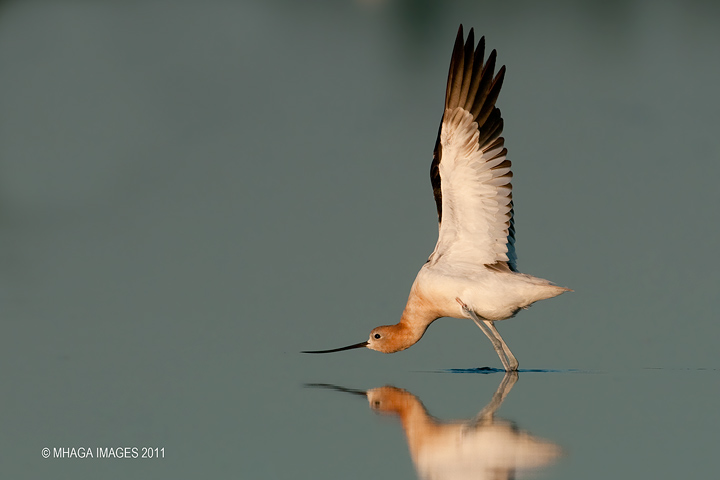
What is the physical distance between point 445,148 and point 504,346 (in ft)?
7.75

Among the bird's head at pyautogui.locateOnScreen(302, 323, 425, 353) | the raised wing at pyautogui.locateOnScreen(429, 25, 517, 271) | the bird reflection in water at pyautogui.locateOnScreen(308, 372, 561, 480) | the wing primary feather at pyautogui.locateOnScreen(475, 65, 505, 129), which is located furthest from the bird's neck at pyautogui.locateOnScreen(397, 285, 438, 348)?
the bird reflection in water at pyautogui.locateOnScreen(308, 372, 561, 480)

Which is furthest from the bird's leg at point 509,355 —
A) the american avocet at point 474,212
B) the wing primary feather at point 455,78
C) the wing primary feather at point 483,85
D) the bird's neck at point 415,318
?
the wing primary feather at point 455,78

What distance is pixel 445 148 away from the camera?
9531 mm

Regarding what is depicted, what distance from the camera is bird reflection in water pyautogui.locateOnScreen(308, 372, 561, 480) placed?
5109mm

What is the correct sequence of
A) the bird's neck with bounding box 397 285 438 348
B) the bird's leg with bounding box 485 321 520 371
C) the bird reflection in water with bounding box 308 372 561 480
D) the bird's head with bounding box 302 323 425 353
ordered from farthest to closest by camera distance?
the bird's head with bounding box 302 323 425 353, the bird's neck with bounding box 397 285 438 348, the bird's leg with bounding box 485 321 520 371, the bird reflection in water with bounding box 308 372 561 480

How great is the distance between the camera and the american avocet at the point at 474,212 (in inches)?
377

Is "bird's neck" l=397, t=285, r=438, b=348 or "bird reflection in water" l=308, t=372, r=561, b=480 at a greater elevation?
"bird's neck" l=397, t=285, r=438, b=348

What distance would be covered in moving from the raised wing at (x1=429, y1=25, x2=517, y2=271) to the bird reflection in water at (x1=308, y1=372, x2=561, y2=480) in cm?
321

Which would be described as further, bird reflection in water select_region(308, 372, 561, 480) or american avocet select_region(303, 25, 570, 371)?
american avocet select_region(303, 25, 570, 371)

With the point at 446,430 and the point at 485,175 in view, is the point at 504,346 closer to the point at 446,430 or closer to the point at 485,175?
the point at 485,175

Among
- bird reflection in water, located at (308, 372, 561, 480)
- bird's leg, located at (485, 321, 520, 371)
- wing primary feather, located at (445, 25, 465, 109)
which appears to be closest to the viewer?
bird reflection in water, located at (308, 372, 561, 480)

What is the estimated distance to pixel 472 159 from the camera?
9.57 metres

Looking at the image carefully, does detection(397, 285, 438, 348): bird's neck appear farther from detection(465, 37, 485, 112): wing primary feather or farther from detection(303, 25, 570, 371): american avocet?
detection(465, 37, 485, 112): wing primary feather

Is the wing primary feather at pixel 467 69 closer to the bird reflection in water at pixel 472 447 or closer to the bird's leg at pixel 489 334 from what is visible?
the bird's leg at pixel 489 334
